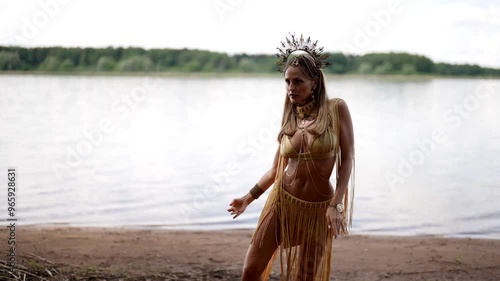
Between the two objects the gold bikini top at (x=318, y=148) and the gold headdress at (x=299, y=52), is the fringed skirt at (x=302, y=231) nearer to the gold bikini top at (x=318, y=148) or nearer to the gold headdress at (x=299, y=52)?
the gold bikini top at (x=318, y=148)

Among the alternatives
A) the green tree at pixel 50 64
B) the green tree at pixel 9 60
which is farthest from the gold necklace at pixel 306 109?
the green tree at pixel 50 64

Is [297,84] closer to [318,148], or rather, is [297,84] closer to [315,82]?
[315,82]

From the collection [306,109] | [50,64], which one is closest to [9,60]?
[50,64]

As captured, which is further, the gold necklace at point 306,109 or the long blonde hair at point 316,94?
the gold necklace at point 306,109

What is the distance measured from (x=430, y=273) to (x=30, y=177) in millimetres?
6004

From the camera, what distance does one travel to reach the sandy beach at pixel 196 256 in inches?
207

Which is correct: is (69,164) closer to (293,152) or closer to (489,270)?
(489,270)

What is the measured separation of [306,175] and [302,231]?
0.27m

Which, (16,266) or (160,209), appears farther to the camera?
(160,209)

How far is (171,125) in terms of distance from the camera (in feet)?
54.7

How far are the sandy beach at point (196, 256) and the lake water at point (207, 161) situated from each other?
667 mm

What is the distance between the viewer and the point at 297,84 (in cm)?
343

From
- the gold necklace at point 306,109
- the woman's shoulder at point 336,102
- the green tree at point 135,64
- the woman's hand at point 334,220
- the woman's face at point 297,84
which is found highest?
the green tree at point 135,64

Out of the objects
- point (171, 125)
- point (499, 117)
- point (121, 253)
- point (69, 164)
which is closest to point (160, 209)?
point (121, 253)
